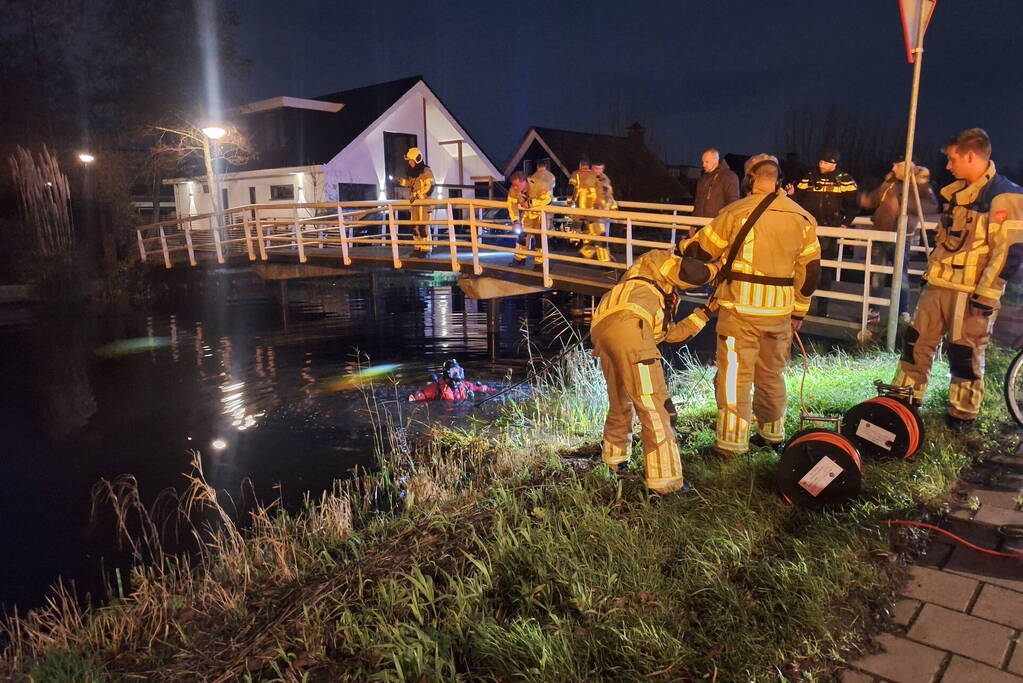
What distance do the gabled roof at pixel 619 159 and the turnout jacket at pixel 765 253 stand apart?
29.7m

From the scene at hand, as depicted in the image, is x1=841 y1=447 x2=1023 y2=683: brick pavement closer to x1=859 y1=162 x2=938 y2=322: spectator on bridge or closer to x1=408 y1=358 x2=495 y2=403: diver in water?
x1=859 y1=162 x2=938 y2=322: spectator on bridge

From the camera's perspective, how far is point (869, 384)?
5883mm

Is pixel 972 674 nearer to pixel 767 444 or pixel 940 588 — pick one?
pixel 940 588

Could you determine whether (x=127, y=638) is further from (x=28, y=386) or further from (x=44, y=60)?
(x=44, y=60)

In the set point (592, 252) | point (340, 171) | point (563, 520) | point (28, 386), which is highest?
point (340, 171)

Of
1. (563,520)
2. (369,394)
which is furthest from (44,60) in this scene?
(563,520)

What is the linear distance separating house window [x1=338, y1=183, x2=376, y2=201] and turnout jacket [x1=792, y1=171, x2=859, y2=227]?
22.0m

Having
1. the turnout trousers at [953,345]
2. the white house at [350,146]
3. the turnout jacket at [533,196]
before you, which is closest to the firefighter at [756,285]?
the turnout trousers at [953,345]

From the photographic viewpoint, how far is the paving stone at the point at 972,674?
2312 mm

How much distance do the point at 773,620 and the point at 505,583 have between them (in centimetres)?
120

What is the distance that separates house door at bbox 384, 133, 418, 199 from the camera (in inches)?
1133

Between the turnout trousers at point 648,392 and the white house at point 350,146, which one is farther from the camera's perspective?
the white house at point 350,146

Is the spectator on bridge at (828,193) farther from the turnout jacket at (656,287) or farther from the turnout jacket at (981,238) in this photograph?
the turnout jacket at (656,287)

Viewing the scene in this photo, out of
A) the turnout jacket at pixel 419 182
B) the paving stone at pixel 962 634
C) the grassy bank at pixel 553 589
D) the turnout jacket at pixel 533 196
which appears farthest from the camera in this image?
the turnout jacket at pixel 419 182
